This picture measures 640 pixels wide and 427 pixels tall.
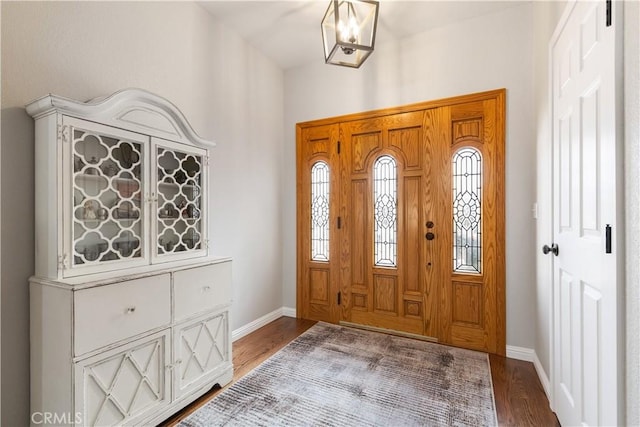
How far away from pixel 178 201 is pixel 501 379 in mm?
2708

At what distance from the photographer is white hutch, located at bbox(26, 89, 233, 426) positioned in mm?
1402

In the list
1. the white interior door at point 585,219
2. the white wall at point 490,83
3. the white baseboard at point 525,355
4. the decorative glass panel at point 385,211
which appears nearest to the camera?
the white interior door at point 585,219

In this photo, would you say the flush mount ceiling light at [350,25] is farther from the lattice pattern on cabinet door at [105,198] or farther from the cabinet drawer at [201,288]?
the cabinet drawer at [201,288]

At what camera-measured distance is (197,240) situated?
7.16 ft

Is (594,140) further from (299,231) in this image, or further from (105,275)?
(299,231)

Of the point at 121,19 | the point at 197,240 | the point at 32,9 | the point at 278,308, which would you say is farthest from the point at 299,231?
the point at 32,9

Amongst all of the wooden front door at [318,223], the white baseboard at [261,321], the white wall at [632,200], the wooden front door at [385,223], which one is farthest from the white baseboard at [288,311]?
the white wall at [632,200]

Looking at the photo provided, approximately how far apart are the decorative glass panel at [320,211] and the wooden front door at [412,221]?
0.9 inches

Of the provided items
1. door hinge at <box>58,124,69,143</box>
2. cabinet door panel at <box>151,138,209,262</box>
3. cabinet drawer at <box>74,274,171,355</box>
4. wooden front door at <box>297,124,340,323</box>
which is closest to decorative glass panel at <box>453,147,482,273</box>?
wooden front door at <box>297,124,340,323</box>

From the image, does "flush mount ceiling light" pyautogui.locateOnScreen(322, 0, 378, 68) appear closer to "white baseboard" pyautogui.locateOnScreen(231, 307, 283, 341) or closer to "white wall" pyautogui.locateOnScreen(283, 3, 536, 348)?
"white wall" pyautogui.locateOnScreen(283, 3, 536, 348)

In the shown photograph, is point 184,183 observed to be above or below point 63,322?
above

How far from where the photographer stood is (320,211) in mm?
3408

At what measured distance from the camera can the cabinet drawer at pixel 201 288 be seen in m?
1.82

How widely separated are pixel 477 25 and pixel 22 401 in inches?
164
